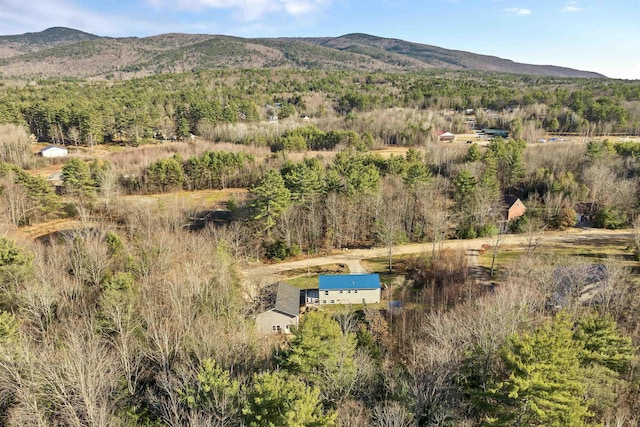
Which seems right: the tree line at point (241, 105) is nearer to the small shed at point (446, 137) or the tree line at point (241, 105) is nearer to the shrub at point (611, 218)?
the small shed at point (446, 137)

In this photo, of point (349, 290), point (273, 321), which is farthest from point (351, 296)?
point (273, 321)

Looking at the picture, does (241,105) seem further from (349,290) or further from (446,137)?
(349,290)

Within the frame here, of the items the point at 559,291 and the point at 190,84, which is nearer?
the point at 559,291

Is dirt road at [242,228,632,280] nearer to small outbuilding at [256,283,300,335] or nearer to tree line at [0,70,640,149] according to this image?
small outbuilding at [256,283,300,335]

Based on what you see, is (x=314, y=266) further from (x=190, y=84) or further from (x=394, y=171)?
(x=190, y=84)

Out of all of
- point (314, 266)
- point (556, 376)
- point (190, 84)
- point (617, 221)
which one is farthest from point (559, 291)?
point (190, 84)
